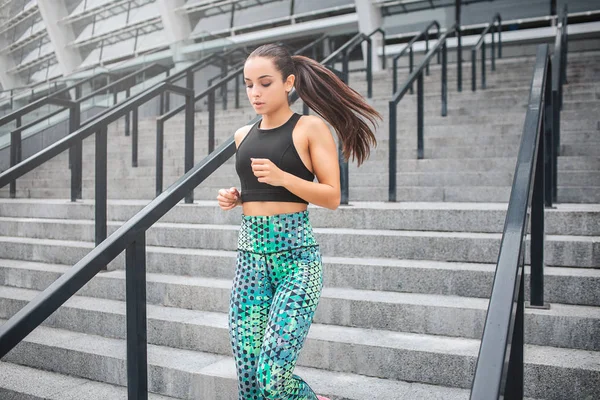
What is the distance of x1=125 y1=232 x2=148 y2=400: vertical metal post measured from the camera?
2.28 metres

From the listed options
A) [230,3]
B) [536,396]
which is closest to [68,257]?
[536,396]

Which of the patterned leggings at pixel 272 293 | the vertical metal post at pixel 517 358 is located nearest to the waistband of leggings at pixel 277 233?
the patterned leggings at pixel 272 293

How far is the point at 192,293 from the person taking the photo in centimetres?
356

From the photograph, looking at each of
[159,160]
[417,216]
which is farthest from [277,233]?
[159,160]

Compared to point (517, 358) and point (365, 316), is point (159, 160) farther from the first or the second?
point (517, 358)

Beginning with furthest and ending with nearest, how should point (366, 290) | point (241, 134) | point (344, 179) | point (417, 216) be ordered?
point (344, 179) < point (417, 216) < point (366, 290) < point (241, 134)

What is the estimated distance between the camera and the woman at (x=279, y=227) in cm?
182

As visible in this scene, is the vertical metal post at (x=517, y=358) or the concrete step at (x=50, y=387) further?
the concrete step at (x=50, y=387)

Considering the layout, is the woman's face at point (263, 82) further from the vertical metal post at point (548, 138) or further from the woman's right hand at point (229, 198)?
the vertical metal post at point (548, 138)

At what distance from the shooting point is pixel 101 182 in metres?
4.10

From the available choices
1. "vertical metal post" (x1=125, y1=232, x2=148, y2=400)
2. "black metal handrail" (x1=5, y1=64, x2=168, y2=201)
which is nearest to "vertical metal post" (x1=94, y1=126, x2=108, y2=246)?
"black metal handrail" (x1=5, y1=64, x2=168, y2=201)

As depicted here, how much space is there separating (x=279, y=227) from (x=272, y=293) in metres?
0.23

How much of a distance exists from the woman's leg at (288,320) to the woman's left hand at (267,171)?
28cm

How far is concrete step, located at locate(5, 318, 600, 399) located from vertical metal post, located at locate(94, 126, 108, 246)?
961 millimetres
